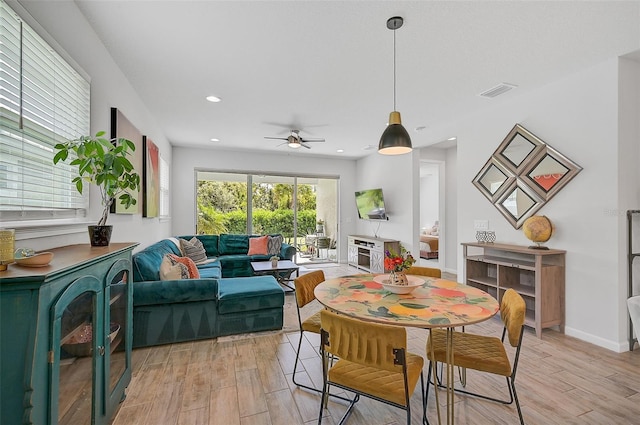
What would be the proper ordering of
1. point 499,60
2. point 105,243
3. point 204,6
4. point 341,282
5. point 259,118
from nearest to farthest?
point 105,243 → point 204,6 → point 341,282 → point 499,60 → point 259,118

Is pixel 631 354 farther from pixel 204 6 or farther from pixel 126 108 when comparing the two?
pixel 126 108

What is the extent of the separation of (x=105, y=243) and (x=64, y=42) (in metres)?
1.33

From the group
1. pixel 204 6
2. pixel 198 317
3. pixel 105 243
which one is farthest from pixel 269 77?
pixel 198 317

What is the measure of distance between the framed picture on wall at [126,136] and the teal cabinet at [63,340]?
1175mm

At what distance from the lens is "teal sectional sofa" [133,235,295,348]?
2852 millimetres

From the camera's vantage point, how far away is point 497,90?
3.43 m

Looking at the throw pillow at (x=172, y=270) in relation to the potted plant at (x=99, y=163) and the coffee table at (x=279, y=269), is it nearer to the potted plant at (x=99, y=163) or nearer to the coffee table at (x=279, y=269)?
the potted plant at (x=99, y=163)

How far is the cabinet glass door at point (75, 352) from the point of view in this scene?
1.11 m

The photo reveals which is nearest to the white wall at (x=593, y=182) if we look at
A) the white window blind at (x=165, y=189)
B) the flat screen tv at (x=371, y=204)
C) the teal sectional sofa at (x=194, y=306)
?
the flat screen tv at (x=371, y=204)

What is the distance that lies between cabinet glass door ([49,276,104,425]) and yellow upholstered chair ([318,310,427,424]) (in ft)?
3.59

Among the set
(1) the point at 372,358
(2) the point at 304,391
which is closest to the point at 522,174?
(1) the point at 372,358

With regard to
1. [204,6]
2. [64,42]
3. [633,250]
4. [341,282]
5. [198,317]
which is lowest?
[198,317]

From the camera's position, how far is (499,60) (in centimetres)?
276

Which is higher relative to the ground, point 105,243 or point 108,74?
point 108,74
